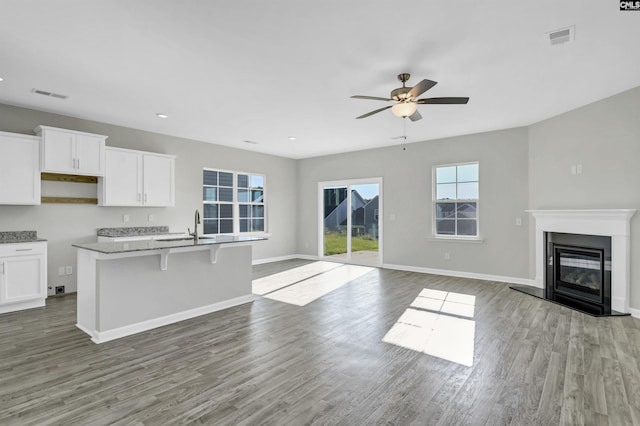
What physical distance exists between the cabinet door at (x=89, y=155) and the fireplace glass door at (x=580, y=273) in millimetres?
7181

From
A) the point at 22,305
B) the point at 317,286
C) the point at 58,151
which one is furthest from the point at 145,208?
the point at 317,286

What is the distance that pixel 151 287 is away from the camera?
12.1 feet

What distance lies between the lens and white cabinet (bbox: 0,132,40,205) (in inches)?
172

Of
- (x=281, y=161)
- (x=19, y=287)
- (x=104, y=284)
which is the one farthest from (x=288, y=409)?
(x=281, y=161)

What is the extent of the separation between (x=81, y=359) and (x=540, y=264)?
623 centimetres

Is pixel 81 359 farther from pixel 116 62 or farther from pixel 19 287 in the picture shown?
pixel 116 62

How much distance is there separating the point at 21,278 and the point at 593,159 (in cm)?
783

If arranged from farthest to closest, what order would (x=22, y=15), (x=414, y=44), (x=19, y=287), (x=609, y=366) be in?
(x=19, y=287), (x=414, y=44), (x=609, y=366), (x=22, y=15)

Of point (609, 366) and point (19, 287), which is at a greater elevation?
point (19, 287)

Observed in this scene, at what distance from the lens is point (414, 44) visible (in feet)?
9.87

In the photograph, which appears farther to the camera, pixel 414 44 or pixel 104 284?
pixel 104 284

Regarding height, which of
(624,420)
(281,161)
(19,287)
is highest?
(281,161)

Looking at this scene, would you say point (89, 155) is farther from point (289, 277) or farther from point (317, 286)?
point (317, 286)

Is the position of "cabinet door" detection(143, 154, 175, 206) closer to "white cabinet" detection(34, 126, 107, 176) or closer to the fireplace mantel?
"white cabinet" detection(34, 126, 107, 176)
